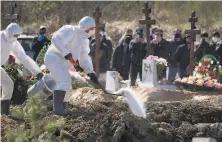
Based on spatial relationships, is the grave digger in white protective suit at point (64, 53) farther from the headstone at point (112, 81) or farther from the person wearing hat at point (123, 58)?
the person wearing hat at point (123, 58)

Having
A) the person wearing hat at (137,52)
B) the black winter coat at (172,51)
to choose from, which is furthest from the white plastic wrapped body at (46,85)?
the black winter coat at (172,51)

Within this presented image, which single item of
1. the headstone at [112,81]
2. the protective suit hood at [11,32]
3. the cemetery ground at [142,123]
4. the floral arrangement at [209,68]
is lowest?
the cemetery ground at [142,123]

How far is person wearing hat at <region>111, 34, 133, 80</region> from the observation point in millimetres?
20775

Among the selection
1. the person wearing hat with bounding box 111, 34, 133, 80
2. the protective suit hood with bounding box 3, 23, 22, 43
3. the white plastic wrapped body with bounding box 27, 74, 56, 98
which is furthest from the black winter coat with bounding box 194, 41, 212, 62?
the protective suit hood with bounding box 3, 23, 22, 43

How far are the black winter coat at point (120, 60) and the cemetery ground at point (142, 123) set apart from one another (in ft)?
22.6

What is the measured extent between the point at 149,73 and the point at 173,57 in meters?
2.08

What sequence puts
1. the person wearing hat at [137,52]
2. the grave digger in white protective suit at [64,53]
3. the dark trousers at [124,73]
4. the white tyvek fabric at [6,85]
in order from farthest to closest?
the dark trousers at [124,73] → the person wearing hat at [137,52] → the white tyvek fabric at [6,85] → the grave digger in white protective suit at [64,53]

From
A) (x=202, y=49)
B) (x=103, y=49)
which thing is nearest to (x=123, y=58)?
(x=103, y=49)

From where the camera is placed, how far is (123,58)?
20922 mm

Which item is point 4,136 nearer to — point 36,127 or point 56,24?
point 36,127

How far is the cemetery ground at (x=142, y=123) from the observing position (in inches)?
419

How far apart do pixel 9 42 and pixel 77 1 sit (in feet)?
85.1

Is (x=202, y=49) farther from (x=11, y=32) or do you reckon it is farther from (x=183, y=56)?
(x=11, y=32)

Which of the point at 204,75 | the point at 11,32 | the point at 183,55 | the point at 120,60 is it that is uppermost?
the point at 11,32
